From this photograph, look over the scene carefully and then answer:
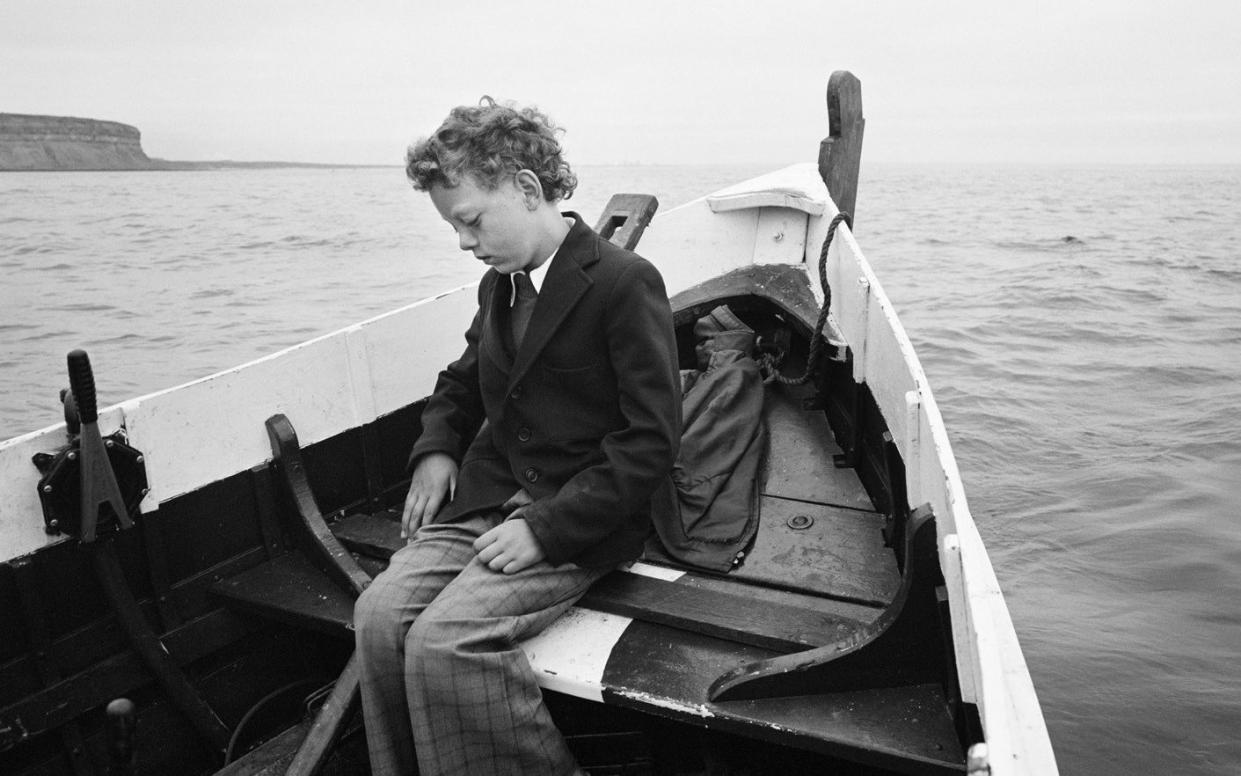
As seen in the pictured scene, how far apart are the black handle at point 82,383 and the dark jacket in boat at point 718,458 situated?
1.56 m

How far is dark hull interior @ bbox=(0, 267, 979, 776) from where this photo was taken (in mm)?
2012

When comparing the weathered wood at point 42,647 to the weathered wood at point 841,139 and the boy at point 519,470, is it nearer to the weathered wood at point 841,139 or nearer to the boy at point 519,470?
the boy at point 519,470

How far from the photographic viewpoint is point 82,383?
84.9 inches

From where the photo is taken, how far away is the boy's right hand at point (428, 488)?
2586 mm

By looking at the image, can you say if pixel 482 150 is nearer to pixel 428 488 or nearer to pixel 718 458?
pixel 428 488

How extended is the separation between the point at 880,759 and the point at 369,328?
2.08 metres

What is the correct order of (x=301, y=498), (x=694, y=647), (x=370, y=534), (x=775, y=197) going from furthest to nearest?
(x=775, y=197) < (x=370, y=534) < (x=301, y=498) < (x=694, y=647)

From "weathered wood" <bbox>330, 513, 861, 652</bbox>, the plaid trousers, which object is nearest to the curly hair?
the plaid trousers

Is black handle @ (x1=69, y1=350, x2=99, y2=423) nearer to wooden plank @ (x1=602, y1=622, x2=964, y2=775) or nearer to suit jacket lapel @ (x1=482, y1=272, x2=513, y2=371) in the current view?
suit jacket lapel @ (x1=482, y1=272, x2=513, y2=371)

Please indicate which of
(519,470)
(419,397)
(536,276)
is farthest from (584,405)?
(419,397)

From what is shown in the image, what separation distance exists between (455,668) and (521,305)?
96 cm

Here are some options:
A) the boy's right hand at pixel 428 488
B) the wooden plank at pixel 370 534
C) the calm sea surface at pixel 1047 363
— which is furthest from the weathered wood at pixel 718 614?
the calm sea surface at pixel 1047 363

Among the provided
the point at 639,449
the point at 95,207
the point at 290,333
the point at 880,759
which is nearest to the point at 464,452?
the point at 639,449

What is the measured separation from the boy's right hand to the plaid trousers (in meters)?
0.34
